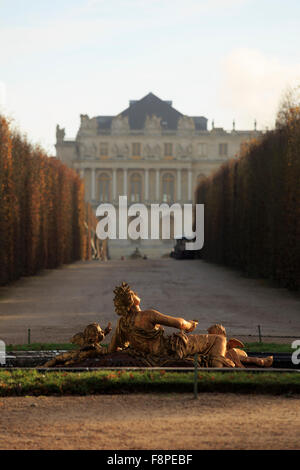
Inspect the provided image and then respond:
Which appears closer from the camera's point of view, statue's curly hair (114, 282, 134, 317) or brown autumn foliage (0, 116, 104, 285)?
statue's curly hair (114, 282, 134, 317)

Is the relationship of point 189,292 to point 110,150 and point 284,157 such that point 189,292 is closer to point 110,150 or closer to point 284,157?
point 284,157

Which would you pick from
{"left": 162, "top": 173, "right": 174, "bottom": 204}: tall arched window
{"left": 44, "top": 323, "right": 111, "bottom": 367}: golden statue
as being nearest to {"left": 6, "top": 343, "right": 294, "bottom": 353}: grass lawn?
{"left": 44, "top": 323, "right": 111, "bottom": 367}: golden statue

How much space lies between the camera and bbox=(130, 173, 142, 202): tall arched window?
10353cm

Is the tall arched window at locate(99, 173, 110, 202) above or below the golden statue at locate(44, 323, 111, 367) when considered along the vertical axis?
above

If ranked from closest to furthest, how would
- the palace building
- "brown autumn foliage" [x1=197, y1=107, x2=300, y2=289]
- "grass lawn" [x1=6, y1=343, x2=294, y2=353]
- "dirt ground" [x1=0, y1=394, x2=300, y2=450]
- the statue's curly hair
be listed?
"dirt ground" [x1=0, y1=394, x2=300, y2=450] < the statue's curly hair < "grass lawn" [x1=6, y1=343, x2=294, y2=353] < "brown autumn foliage" [x1=197, y1=107, x2=300, y2=289] < the palace building

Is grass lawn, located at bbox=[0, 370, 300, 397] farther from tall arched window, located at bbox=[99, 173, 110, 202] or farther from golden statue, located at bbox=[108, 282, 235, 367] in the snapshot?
tall arched window, located at bbox=[99, 173, 110, 202]

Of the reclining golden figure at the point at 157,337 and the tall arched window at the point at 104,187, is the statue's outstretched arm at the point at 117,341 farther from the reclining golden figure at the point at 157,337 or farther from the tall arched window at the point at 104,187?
the tall arched window at the point at 104,187

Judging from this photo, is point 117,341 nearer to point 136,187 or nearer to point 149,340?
point 149,340

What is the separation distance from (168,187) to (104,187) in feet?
28.4

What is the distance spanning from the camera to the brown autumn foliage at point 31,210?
2269cm

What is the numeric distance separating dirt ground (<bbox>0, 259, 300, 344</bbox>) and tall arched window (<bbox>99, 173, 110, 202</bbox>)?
7555 centimetres

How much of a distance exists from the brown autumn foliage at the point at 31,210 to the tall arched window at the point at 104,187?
60239 millimetres

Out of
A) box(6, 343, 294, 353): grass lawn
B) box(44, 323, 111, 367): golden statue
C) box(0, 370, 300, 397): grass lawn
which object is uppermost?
box(44, 323, 111, 367): golden statue

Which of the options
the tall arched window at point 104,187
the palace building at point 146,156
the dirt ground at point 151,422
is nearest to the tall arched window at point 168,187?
the palace building at point 146,156
